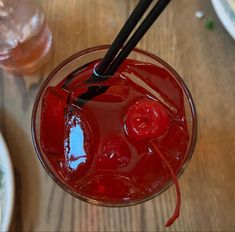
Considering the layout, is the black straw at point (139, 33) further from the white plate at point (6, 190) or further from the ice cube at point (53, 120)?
the white plate at point (6, 190)

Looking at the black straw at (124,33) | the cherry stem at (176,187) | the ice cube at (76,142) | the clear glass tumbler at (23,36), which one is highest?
the clear glass tumbler at (23,36)

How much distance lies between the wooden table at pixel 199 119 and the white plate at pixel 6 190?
0.07ft

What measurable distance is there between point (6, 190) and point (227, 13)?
40 centimetres

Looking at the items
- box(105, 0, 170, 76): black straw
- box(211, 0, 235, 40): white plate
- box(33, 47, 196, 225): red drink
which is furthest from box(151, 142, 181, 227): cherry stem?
box(211, 0, 235, 40): white plate

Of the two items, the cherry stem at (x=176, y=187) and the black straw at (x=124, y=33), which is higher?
the black straw at (x=124, y=33)

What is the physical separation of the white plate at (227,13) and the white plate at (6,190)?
364 mm

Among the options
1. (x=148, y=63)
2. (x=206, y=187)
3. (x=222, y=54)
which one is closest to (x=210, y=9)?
(x=222, y=54)

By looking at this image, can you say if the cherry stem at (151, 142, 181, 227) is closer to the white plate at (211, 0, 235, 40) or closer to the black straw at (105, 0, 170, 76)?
the black straw at (105, 0, 170, 76)

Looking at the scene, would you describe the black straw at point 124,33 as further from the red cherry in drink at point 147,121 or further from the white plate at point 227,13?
the white plate at point 227,13

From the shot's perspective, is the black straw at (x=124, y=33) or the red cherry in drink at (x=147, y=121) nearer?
the black straw at (x=124, y=33)

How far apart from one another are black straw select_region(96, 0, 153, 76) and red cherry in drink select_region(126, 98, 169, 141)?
0.07m

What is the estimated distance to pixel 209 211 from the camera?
603 mm

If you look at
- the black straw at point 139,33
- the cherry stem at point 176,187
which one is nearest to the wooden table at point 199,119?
the cherry stem at point 176,187

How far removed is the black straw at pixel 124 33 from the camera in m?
0.41
